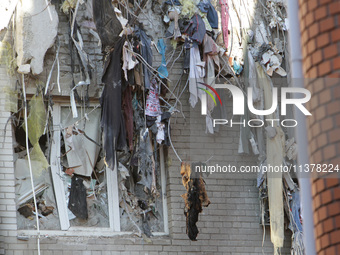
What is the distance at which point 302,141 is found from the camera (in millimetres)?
5172

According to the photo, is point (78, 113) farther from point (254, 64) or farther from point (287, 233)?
point (287, 233)

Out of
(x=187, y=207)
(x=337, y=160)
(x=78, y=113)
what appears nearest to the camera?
(x=337, y=160)

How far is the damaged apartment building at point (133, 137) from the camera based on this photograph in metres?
9.81

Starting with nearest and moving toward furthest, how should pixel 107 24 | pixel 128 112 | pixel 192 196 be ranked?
pixel 192 196
pixel 107 24
pixel 128 112

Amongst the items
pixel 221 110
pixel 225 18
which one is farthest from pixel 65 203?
pixel 225 18

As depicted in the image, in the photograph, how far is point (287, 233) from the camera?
10.4m

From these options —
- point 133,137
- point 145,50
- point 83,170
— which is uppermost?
point 145,50

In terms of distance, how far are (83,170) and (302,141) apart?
5.43 metres

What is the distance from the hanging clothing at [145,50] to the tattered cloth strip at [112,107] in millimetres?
381

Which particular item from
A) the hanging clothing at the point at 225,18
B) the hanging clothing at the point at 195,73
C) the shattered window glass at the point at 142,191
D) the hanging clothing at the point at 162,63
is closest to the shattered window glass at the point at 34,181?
the shattered window glass at the point at 142,191

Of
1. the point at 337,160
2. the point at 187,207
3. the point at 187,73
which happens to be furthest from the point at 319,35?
the point at 187,73

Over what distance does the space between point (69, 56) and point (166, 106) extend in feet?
4.82

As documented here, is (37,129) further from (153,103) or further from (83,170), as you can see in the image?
(153,103)

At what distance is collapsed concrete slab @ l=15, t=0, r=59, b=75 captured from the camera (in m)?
9.98
